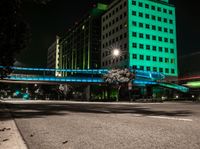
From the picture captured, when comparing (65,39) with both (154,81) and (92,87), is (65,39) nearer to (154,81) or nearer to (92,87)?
(92,87)

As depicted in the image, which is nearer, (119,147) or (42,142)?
(119,147)

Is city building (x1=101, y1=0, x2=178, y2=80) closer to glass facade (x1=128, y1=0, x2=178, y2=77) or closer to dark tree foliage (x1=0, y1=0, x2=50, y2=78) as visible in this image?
glass facade (x1=128, y1=0, x2=178, y2=77)

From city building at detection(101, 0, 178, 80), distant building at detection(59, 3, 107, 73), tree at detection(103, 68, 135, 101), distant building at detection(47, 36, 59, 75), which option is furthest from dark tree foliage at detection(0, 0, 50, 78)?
distant building at detection(47, 36, 59, 75)

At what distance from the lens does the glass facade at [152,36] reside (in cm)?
8050

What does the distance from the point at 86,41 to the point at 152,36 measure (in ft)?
121

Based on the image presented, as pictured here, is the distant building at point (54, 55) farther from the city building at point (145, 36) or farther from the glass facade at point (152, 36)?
the glass facade at point (152, 36)

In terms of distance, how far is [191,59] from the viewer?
3548 inches

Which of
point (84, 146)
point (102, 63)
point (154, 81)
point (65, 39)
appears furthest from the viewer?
point (65, 39)

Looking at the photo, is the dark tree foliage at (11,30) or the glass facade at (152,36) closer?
the dark tree foliage at (11,30)

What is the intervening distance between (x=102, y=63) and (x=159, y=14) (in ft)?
95.2

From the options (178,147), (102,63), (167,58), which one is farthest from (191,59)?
(178,147)

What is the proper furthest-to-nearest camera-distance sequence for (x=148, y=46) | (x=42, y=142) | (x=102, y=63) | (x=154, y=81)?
1. (x=102, y=63)
2. (x=148, y=46)
3. (x=154, y=81)
4. (x=42, y=142)

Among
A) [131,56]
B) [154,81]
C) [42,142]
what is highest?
[131,56]

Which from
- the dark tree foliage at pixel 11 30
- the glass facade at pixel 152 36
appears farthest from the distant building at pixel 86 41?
the dark tree foliage at pixel 11 30
